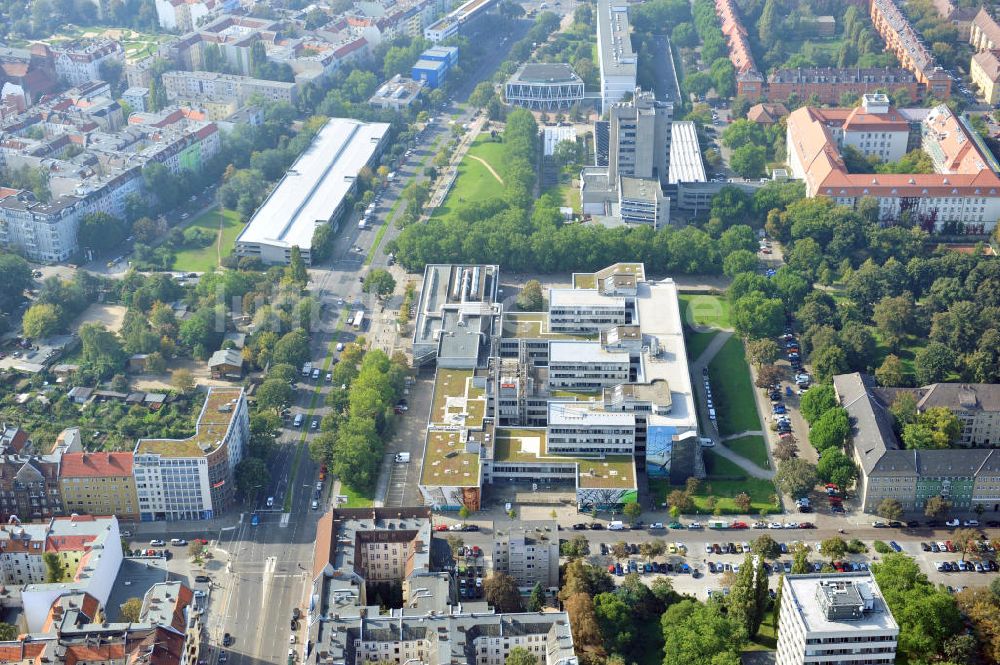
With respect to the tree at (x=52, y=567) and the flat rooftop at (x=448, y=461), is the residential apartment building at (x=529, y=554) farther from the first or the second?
the tree at (x=52, y=567)

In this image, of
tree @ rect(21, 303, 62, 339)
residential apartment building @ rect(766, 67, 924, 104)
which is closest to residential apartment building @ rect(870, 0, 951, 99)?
residential apartment building @ rect(766, 67, 924, 104)

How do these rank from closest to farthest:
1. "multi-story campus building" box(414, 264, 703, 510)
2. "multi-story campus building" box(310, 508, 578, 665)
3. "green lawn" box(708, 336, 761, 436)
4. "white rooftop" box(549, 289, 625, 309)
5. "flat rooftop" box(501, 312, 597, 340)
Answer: "multi-story campus building" box(310, 508, 578, 665) < "multi-story campus building" box(414, 264, 703, 510) < "green lawn" box(708, 336, 761, 436) < "flat rooftop" box(501, 312, 597, 340) < "white rooftop" box(549, 289, 625, 309)

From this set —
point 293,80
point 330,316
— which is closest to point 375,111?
point 293,80

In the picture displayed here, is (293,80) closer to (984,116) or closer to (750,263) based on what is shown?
(750,263)

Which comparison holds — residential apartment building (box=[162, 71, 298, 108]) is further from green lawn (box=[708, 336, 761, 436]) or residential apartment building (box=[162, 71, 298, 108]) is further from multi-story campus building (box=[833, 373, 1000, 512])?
multi-story campus building (box=[833, 373, 1000, 512])

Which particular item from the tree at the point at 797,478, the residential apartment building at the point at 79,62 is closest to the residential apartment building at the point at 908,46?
the tree at the point at 797,478

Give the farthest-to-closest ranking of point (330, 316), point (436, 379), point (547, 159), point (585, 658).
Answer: point (547, 159)
point (330, 316)
point (436, 379)
point (585, 658)
